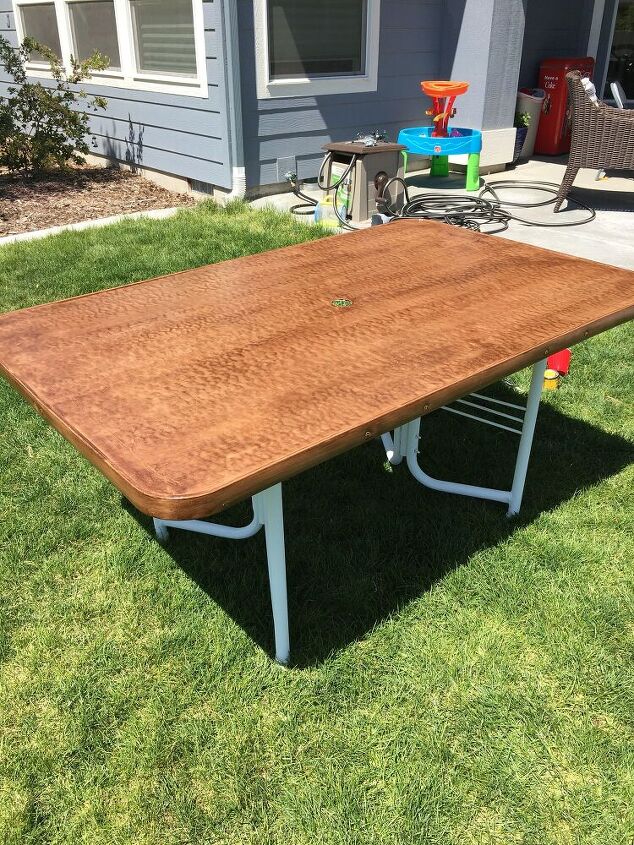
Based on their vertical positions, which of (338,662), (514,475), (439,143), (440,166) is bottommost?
(338,662)

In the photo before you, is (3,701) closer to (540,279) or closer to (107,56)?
(540,279)

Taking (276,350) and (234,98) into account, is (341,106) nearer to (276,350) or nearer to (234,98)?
(234,98)

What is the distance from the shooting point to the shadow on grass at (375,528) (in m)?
2.13

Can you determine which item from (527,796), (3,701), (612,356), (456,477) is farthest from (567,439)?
(3,701)

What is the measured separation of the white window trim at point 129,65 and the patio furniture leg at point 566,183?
115 inches

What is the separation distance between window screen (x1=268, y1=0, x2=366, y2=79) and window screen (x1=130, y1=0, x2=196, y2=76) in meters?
0.67

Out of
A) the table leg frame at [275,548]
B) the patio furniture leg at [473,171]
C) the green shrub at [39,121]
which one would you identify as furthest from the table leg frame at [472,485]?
the green shrub at [39,121]

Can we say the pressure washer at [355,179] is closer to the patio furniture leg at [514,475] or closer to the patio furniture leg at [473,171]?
the patio furniture leg at [473,171]

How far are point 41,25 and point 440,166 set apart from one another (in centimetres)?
472

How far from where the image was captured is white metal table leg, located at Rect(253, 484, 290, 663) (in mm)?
1682

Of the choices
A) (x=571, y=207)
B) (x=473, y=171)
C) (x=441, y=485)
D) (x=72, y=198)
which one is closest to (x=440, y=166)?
(x=473, y=171)

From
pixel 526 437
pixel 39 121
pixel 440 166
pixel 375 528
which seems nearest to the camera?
pixel 526 437

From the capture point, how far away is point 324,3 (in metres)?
6.08

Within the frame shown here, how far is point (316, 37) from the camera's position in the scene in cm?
609
